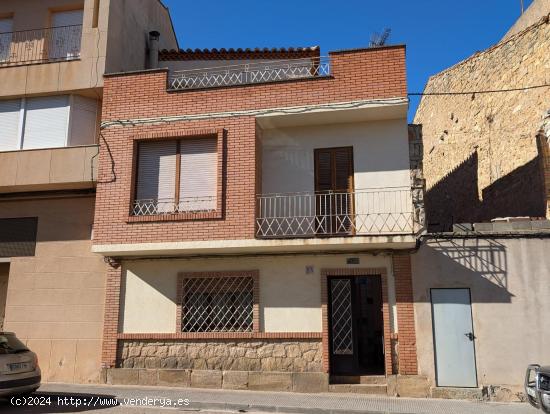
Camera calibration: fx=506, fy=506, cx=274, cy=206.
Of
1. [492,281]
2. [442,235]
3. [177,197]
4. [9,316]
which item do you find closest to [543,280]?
[492,281]

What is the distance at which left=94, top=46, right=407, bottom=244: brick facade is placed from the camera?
417 inches

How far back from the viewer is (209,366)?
35.3 feet

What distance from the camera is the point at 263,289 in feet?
35.5

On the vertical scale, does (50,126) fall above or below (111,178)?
above

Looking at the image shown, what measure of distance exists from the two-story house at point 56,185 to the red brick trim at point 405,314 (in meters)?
6.74

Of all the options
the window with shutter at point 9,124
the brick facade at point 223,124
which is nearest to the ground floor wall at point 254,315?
the brick facade at point 223,124

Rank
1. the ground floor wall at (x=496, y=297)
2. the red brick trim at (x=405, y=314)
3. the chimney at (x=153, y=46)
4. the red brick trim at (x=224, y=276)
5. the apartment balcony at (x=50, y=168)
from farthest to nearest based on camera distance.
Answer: the chimney at (x=153, y=46)
the apartment balcony at (x=50, y=168)
the red brick trim at (x=224, y=276)
the red brick trim at (x=405, y=314)
the ground floor wall at (x=496, y=297)

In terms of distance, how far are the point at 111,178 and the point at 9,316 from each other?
4.44 metres

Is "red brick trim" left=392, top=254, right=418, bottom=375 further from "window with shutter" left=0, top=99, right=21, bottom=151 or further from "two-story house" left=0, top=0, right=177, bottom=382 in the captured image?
"window with shutter" left=0, top=99, right=21, bottom=151

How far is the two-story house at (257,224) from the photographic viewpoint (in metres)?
10.4

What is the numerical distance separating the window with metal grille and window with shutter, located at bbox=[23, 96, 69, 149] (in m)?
4.74

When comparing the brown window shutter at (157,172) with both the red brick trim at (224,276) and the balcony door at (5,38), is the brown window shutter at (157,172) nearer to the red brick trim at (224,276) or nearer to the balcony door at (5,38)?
the red brick trim at (224,276)

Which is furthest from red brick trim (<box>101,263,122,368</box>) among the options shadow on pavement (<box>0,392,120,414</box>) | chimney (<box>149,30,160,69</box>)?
chimney (<box>149,30,160,69</box>)

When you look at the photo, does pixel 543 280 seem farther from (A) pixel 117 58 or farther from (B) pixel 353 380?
(A) pixel 117 58
